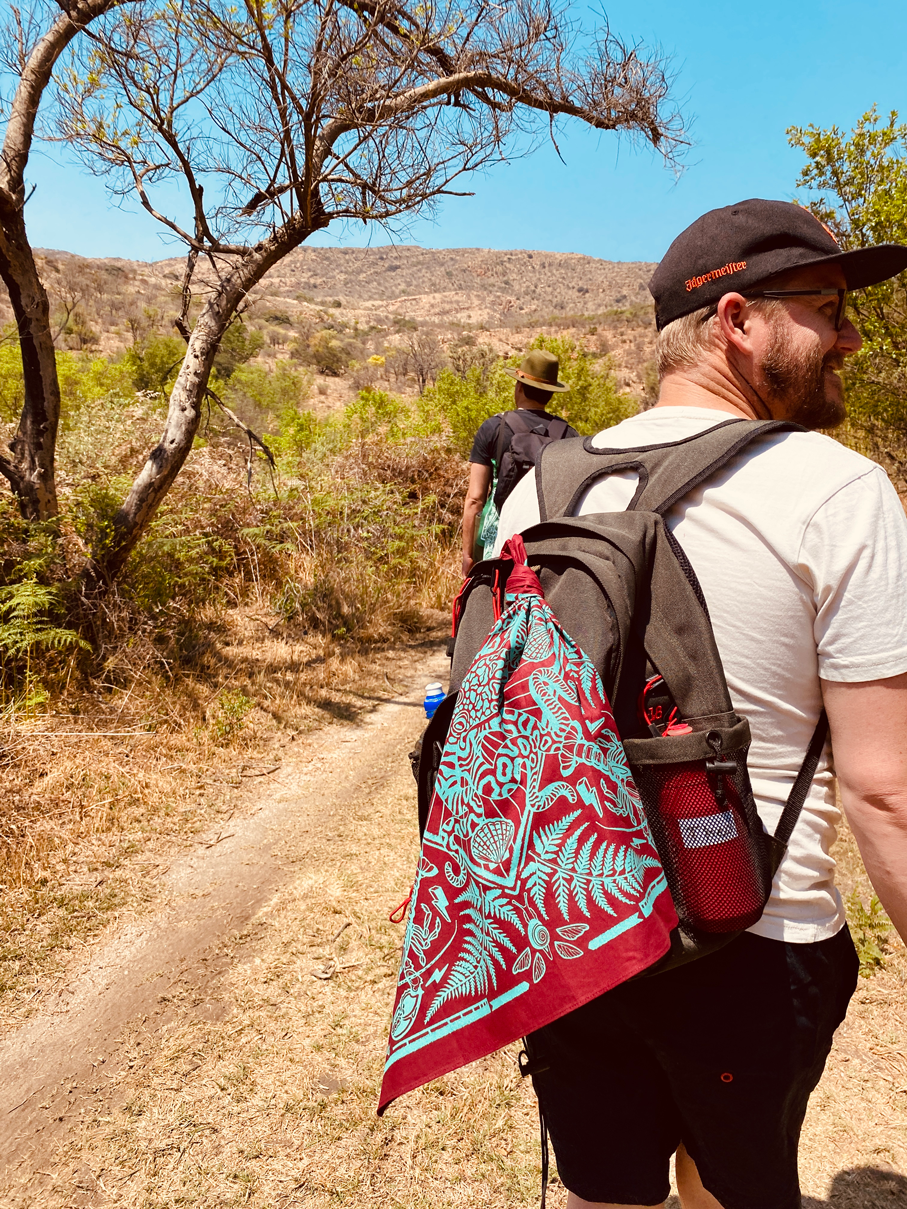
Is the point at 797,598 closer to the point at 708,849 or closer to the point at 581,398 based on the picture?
the point at 708,849

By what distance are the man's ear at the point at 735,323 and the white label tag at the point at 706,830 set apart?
0.70 meters

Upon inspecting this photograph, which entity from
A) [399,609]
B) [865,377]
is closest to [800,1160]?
[399,609]

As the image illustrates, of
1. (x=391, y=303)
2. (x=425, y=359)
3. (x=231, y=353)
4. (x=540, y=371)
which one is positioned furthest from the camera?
(x=391, y=303)

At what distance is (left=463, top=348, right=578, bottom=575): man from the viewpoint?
4.23 m

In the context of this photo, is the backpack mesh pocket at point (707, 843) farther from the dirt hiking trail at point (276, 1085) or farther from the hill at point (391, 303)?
the hill at point (391, 303)

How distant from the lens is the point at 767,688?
976 millimetres

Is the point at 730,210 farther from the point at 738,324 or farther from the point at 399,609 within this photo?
the point at 399,609

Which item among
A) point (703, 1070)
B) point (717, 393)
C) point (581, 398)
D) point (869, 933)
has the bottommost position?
point (869, 933)

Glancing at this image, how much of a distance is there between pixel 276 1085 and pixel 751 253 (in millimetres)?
2807

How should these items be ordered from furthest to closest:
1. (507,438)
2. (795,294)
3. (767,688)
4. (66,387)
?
(66,387)
(507,438)
(795,294)
(767,688)

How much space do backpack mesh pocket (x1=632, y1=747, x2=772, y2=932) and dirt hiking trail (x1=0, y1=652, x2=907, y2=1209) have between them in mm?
1795

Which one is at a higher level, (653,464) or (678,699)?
(653,464)

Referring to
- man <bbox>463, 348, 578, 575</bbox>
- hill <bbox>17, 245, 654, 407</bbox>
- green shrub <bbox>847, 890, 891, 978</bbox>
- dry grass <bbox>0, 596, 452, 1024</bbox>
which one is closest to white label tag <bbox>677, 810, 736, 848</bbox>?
green shrub <bbox>847, 890, 891, 978</bbox>

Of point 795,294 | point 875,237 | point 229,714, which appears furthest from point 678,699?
point 875,237
